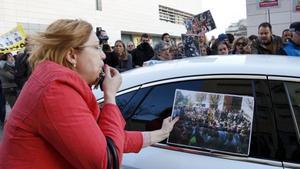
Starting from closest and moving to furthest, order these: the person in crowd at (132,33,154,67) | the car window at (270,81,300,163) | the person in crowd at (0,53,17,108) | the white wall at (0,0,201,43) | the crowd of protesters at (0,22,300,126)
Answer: the car window at (270,81,300,163), the crowd of protesters at (0,22,300,126), the person in crowd at (132,33,154,67), the person in crowd at (0,53,17,108), the white wall at (0,0,201,43)

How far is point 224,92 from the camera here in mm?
2129

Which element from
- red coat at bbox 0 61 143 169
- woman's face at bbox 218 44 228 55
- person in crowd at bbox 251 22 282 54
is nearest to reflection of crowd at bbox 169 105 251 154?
red coat at bbox 0 61 143 169

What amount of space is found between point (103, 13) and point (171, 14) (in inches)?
803

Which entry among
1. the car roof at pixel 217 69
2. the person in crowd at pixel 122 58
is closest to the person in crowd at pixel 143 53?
the person in crowd at pixel 122 58

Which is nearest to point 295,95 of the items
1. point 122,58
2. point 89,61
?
point 89,61

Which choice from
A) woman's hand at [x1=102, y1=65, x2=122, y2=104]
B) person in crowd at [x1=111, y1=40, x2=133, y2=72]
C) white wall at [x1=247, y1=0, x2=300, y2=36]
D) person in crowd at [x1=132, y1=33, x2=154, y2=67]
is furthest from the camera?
white wall at [x1=247, y1=0, x2=300, y2=36]

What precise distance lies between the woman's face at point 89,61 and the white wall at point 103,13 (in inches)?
836

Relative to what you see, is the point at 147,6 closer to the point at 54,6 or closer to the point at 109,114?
the point at 54,6

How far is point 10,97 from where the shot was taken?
30.3ft

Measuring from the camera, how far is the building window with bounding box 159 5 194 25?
157 ft

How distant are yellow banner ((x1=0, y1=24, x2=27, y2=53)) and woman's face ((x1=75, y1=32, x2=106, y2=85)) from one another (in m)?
9.39

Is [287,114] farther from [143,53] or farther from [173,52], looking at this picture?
[143,53]

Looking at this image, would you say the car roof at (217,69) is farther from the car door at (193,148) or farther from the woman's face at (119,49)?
the woman's face at (119,49)

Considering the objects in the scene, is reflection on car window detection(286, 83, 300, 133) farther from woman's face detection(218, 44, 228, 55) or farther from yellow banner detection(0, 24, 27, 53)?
yellow banner detection(0, 24, 27, 53)
